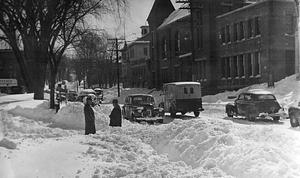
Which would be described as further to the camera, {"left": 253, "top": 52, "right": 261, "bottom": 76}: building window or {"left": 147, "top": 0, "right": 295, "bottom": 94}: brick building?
{"left": 253, "top": 52, "right": 261, "bottom": 76}: building window

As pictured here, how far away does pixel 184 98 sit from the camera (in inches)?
A: 1027

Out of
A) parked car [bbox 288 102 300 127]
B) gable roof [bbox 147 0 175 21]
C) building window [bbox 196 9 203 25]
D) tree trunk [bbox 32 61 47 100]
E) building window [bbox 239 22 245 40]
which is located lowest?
parked car [bbox 288 102 300 127]

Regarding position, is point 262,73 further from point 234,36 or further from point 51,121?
point 51,121

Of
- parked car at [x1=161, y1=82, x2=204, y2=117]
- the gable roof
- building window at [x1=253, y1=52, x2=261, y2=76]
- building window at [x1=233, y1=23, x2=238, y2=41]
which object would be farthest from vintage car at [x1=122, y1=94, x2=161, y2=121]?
the gable roof

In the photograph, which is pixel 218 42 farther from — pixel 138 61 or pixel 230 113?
pixel 138 61

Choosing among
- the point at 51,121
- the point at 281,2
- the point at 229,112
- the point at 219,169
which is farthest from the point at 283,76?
the point at 219,169

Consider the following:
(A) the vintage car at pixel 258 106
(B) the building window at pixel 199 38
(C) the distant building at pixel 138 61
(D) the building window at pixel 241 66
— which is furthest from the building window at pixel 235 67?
(C) the distant building at pixel 138 61

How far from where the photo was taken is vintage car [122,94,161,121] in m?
21.9

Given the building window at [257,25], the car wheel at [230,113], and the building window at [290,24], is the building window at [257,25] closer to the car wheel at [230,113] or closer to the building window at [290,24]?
the building window at [290,24]

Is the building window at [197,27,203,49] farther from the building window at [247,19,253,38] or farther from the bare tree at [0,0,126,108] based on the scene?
the bare tree at [0,0,126,108]

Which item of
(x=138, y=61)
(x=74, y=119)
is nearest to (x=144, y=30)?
(x=138, y=61)

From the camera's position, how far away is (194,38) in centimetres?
5162

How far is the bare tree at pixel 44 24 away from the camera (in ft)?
81.8

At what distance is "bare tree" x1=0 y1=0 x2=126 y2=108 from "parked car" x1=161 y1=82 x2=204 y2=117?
6.31m
